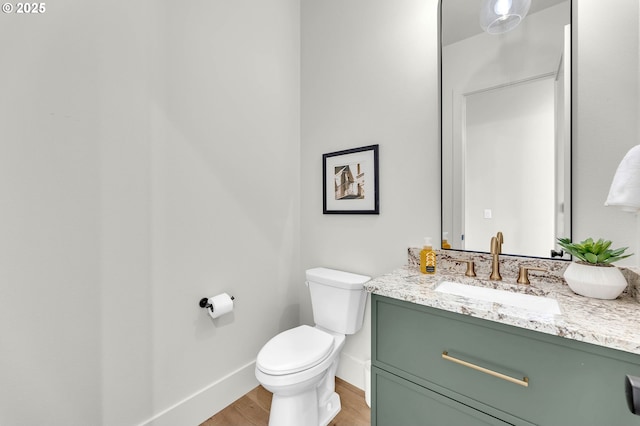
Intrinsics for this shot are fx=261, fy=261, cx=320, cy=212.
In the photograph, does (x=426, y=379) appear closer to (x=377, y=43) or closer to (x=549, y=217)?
(x=549, y=217)

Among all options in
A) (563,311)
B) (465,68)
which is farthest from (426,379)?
(465,68)

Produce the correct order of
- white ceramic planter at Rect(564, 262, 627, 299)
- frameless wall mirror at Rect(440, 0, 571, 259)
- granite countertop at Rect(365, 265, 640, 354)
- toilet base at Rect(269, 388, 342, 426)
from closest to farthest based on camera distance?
granite countertop at Rect(365, 265, 640, 354)
white ceramic planter at Rect(564, 262, 627, 299)
frameless wall mirror at Rect(440, 0, 571, 259)
toilet base at Rect(269, 388, 342, 426)

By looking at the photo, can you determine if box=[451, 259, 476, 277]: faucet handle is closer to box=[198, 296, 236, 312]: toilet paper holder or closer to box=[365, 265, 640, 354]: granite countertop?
box=[365, 265, 640, 354]: granite countertop

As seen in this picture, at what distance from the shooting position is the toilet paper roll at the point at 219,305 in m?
1.46

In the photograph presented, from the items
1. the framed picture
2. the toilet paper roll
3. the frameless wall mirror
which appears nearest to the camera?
the frameless wall mirror

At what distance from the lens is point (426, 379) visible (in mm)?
983

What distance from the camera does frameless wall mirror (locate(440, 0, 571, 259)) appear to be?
117 cm

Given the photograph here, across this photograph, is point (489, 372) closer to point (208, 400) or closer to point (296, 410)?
point (296, 410)

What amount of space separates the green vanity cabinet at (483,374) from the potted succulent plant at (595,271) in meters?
0.38

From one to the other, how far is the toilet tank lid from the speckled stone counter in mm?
292

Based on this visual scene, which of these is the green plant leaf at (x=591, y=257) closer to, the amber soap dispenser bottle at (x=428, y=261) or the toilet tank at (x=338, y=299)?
the amber soap dispenser bottle at (x=428, y=261)

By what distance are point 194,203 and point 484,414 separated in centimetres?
157

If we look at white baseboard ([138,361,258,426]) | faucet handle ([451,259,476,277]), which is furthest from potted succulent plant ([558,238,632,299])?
white baseboard ([138,361,258,426])

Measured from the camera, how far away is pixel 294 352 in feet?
4.46
